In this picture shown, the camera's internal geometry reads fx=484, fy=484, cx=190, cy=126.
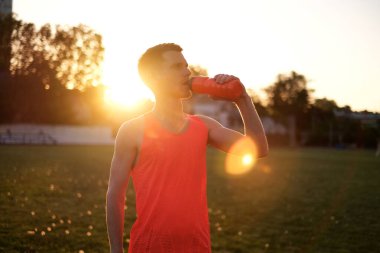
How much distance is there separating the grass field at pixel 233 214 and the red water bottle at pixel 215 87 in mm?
5765

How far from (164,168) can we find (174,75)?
0.61 metres

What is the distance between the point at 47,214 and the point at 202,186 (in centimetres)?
867

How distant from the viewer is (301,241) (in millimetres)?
9422

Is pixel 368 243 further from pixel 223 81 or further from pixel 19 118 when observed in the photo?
pixel 19 118

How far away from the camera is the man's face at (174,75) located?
3115 millimetres

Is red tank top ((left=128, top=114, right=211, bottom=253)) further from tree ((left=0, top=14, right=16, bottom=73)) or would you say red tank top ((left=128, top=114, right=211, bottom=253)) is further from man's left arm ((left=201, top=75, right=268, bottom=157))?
tree ((left=0, top=14, right=16, bottom=73))

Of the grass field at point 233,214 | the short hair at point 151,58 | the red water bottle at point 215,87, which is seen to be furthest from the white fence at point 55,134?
the red water bottle at point 215,87

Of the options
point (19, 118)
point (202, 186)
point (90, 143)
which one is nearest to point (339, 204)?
point (202, 186)

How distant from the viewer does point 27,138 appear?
5459cm

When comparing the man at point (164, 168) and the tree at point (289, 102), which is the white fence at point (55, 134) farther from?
the man at point (164, 168)

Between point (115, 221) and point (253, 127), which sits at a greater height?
point (253, 127)

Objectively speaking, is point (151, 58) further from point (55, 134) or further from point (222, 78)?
point (55, 134)

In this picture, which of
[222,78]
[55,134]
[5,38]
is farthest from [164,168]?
[55,134]

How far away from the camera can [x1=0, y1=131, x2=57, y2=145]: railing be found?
5084cm
